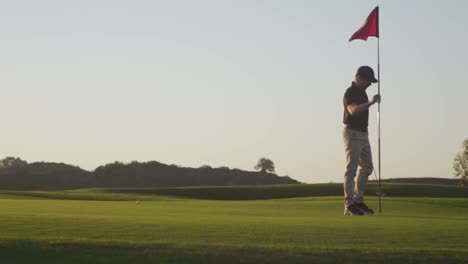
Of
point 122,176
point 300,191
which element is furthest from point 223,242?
point 122,176

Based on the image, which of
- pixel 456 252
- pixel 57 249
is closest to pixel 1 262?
pixel 57 249

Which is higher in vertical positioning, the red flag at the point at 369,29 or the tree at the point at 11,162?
the tree at the point at 11,162

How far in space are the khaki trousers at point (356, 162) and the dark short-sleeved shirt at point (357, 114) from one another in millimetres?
127

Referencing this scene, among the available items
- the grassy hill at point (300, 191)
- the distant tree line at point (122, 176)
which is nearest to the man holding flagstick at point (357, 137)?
the grassy hill at point (300, 191)

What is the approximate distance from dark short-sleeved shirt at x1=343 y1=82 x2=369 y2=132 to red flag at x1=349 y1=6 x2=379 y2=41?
1.74 m

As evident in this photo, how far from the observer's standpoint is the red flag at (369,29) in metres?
16.4

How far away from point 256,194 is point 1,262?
51054 mm

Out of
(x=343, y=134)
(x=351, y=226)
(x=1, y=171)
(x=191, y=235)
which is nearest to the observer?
(x=191, y=235)

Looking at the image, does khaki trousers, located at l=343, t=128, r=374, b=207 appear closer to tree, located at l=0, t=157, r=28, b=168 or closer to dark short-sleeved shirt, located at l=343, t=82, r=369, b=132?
dark short-sleeved shirt, located at l=343, t=82, r=369, b=132

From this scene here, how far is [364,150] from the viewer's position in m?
15.2

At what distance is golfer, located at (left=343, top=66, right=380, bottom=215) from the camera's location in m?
14.9

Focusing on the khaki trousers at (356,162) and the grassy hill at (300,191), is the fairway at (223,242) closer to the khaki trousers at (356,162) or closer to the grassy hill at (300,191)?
the khaki trousers at (356,162)

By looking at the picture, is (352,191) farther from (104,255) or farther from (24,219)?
(104,255)

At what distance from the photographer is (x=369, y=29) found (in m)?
16.4
